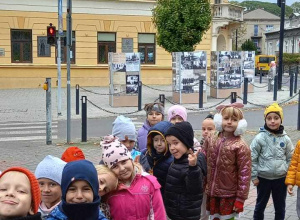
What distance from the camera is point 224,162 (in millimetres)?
4551

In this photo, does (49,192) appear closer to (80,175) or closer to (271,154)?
(80,175)

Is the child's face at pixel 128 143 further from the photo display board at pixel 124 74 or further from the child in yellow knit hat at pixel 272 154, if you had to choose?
the photo display board at pixel 124 74

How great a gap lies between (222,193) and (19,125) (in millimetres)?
12041

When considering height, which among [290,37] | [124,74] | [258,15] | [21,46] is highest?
[258,15]

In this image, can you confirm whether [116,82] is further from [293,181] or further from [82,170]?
[82,170]

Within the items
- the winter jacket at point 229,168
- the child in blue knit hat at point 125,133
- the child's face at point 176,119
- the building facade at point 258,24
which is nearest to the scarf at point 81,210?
the child in blue knit hat at point 125,133

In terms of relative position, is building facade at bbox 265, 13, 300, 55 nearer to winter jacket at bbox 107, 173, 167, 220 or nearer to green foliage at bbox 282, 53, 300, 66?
green foliage at bbox 282, 53, 300, 66

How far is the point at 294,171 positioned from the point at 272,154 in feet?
1.05

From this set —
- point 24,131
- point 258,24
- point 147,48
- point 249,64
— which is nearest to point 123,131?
point 24,131

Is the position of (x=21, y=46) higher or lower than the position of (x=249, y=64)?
higher

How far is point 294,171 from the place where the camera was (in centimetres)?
507

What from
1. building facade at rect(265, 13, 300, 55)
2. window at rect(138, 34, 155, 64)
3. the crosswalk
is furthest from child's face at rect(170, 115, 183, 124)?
building facade at rect(265, 13, 300, 55)

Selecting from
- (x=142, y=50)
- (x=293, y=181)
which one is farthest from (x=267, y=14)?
(x=293, y=181)

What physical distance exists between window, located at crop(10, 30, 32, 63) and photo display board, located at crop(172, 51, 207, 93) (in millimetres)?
12561
